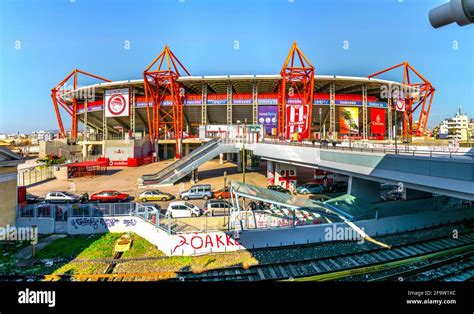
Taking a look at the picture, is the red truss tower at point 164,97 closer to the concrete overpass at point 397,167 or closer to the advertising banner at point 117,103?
the advertising banner at point 117,103

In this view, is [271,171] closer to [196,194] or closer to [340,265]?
[196,194]

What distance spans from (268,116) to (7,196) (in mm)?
49072

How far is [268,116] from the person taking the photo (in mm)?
58969

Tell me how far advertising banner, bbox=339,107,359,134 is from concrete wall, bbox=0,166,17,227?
59.5m

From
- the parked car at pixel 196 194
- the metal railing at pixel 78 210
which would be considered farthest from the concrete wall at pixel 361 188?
the metal railing at pixel 78 210

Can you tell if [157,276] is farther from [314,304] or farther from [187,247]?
[314,304]

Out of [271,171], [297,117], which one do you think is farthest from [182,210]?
[297,117]

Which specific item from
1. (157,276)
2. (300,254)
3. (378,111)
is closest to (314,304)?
(157,276)

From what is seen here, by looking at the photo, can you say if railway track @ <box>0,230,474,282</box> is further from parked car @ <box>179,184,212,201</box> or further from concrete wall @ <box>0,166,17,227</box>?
parked car @ <box>179,184,212,201</box>

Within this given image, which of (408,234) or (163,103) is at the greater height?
(163,103)

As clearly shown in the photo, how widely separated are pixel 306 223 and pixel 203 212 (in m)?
7.83

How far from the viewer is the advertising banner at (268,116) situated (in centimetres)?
5891

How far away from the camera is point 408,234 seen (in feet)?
55.3

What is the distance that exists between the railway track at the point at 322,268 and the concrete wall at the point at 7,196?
22.0ft
